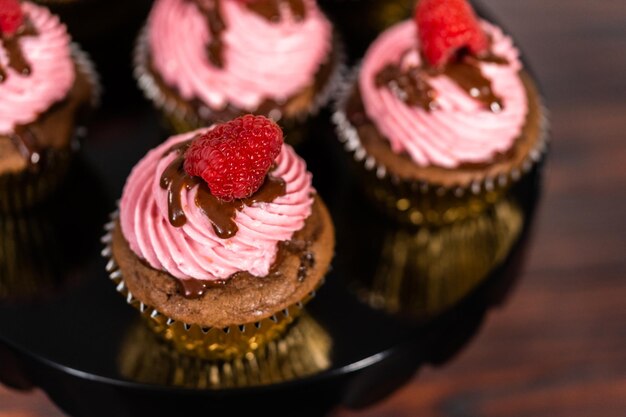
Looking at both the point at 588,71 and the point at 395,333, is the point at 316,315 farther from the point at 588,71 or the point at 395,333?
the point at 588,71

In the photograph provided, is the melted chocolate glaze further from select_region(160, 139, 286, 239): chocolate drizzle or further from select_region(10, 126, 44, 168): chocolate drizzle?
select_region(160, 139, 286, 239): chocolate drizzle

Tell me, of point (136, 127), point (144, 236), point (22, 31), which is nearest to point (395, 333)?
point (144, 236)

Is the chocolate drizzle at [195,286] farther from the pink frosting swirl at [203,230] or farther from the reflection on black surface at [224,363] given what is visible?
the reflection on black surface at [224,363]

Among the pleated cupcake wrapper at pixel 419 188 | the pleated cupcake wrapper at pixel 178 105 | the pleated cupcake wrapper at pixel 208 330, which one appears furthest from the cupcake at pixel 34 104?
Result: the pleated cupcake wrapper at pixel 419 188

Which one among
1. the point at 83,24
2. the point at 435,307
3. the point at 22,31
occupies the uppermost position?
the point at 22,31

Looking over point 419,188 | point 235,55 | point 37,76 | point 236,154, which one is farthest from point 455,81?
point 37,76

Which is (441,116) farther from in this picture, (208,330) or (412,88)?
(208,330)
